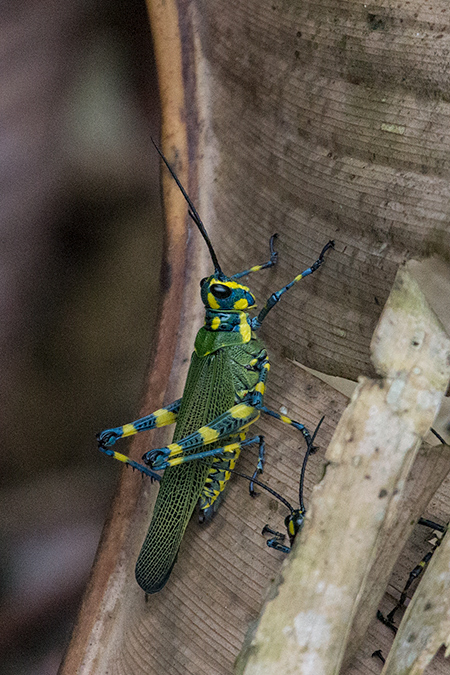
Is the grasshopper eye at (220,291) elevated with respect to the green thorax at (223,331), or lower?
elevated

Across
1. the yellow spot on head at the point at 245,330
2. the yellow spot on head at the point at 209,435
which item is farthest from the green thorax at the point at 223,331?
the yellow spot on head at the point at 209,435

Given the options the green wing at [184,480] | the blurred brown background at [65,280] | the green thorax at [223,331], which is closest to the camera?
the green wing at [184,480]

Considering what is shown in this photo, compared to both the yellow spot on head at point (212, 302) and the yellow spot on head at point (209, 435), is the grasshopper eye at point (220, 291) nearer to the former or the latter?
the yellow spot on head at point (212, 302)

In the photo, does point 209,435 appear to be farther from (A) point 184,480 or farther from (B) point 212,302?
(B) point 212,302

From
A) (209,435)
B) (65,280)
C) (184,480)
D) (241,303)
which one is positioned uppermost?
(241,303)

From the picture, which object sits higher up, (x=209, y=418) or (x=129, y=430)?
(x=209, y=418)

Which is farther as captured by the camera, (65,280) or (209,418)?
(65,280)

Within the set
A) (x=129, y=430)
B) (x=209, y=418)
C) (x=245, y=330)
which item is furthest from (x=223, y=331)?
(x=129, y=430)

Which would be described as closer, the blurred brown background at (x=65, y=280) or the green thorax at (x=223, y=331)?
the green thorax at (x=223, y=331)
